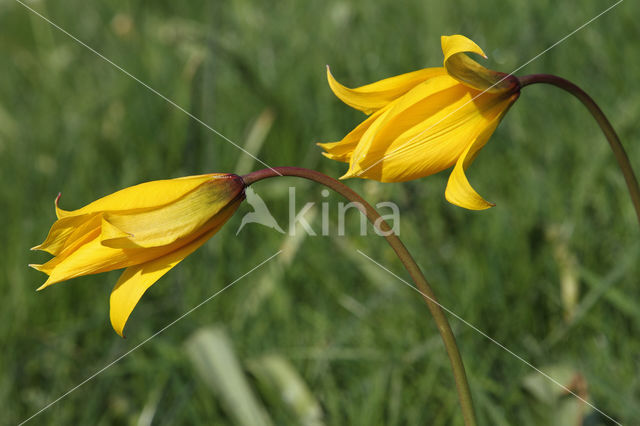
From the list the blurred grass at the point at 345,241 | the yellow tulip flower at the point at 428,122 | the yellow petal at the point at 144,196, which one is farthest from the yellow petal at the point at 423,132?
the blurred grass at the point at 345,241

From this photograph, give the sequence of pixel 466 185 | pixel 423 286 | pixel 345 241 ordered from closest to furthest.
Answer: pixel 423 286 → pixel 466 185 → pixel 345 241

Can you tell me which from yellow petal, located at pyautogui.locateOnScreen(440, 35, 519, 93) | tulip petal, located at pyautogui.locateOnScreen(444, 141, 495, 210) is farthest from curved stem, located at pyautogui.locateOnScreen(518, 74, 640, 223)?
tulip petal, located at pyautogui.locateOnScreen(444, 141, 495, 210)

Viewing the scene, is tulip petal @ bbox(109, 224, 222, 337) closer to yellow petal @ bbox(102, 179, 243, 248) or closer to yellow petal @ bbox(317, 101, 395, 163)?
yellow petal @ bbox(102, 179, 243, 248)

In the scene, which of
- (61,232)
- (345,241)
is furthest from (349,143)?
(345,241)

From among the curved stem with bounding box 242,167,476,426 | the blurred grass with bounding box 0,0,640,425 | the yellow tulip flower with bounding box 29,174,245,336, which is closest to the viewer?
the curved stem with bounding box 242,167,476,426

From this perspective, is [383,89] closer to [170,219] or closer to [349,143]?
[349,143]

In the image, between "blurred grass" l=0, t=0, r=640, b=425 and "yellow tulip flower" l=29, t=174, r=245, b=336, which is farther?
"blurred grass" l=0, t=0, r=640, b=425

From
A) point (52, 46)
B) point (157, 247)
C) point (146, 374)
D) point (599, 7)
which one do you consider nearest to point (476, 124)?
point (157, 247)
